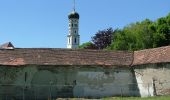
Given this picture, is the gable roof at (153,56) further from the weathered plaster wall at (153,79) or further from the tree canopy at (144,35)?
the tree canopy at (144,35)

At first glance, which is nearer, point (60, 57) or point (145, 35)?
point (60, 57)

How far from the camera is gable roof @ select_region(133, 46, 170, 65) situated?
31.2 metres

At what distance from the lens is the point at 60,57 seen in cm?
3422

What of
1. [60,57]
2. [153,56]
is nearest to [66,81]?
[60,57]

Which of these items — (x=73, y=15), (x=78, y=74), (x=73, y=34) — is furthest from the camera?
(x=73, y=34)

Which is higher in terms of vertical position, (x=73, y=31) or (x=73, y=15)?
(x=73, y=15)

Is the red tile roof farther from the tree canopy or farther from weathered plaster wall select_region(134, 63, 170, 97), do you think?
the tree canopy

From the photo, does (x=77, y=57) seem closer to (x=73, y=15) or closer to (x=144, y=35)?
(x=144, y=35)

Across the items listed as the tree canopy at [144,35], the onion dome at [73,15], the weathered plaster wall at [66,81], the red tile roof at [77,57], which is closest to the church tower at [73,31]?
the onion dome at [73,15]

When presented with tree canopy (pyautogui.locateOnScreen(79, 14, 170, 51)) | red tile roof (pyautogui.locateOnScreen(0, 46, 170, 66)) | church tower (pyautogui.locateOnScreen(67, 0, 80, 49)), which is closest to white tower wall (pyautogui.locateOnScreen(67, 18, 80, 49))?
church tower (pyautogui.locateOnScreen(67, 0, 80, 49))

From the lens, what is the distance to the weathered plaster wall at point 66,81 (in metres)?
31.5

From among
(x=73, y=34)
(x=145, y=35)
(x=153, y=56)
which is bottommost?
(x=153, y=56)

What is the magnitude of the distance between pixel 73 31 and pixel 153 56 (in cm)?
5155

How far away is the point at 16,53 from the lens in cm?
3359
